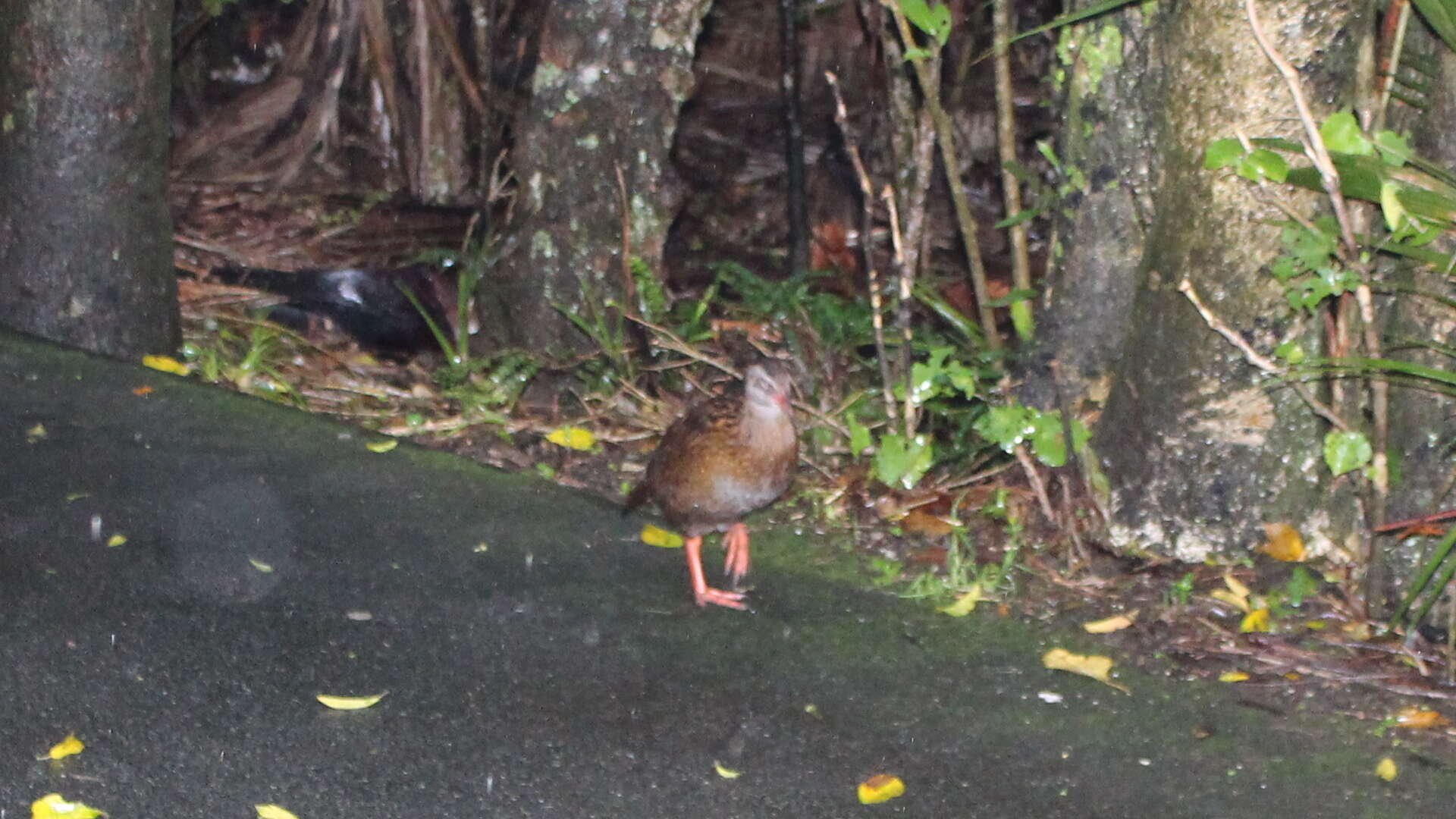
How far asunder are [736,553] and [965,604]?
787mm

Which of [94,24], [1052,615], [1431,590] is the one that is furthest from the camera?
[94,24]

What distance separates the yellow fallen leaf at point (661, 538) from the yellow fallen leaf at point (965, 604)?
98 centimetres

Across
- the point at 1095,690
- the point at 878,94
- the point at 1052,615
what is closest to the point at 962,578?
the point at 1052,615

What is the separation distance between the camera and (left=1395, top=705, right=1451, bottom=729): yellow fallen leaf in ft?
12.6

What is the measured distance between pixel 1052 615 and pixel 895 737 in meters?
0.92

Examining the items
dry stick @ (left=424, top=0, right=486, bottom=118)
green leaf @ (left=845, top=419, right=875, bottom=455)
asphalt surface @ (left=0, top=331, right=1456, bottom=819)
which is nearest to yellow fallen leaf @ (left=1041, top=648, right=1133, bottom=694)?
asphalt surface @ (left=0, top=331, right=1456, bottom=819)

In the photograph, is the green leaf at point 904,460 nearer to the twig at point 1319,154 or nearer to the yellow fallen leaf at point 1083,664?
the yellow fallen leaf at point 1083,664

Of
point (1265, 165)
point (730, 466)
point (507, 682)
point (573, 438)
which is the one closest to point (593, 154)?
point (573, 438)

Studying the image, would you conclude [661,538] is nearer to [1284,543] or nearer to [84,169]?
[1284,543]

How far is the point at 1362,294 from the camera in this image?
4.02 metres

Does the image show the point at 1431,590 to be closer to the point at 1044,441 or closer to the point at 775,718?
the point at 1044,441

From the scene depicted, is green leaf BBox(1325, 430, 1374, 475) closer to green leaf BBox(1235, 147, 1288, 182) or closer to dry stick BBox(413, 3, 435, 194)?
green leaf BBox(1235, 147, 1288, 182)

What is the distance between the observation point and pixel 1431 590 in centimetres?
412

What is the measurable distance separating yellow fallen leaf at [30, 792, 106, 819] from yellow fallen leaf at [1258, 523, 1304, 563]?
3.22m
